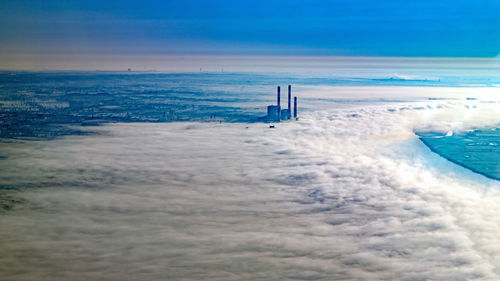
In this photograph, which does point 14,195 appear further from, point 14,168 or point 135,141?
point 135,141

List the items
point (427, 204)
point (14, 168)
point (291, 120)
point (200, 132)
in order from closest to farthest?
point (427, 204) → point (14, 168) → point (200, 132) → point (291, 120)

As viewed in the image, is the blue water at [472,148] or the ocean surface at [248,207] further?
the blue water at [472,148]

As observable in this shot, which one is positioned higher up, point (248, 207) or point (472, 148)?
point (472, 148)

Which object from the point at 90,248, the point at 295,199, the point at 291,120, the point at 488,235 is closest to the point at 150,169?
the point at 295,199

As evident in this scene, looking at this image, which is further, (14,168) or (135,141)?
(135,141)

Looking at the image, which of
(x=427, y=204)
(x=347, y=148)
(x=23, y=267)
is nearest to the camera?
(x=23, y=267)

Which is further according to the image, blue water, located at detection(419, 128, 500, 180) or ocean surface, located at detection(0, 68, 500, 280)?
blue water, located at detection(419, 128, 500, 180)

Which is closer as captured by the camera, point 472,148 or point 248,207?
point 248,207
